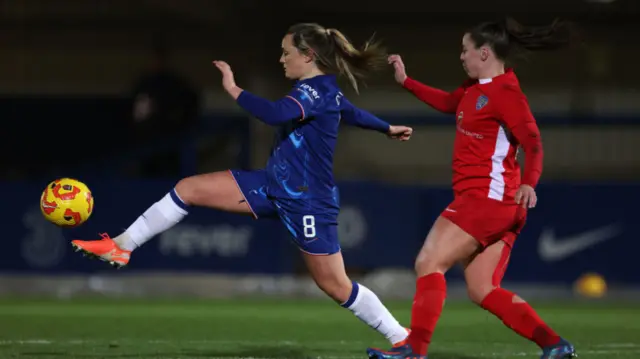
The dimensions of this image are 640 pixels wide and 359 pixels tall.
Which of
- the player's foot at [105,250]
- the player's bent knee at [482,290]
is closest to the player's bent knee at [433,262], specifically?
the player's bent knee at [482,290]

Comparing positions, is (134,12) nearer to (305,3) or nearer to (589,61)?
(305,3)

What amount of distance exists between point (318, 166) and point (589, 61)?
53.9 feet

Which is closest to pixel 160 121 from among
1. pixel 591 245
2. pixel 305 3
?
pixel 591 245

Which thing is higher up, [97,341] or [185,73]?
[185,73]

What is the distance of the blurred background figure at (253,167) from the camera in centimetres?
992

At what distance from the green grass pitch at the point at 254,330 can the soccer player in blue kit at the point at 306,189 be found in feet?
2.28

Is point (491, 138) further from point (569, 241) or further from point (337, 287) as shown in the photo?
point (569, 241)

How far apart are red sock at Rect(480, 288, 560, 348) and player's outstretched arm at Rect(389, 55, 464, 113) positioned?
1.17 meters

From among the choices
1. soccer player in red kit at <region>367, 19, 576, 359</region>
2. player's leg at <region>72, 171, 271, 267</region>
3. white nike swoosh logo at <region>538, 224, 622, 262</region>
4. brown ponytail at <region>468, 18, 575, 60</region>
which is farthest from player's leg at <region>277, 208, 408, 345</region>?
white nike swoosh logo at <region>538, 224, 622, 262</region>

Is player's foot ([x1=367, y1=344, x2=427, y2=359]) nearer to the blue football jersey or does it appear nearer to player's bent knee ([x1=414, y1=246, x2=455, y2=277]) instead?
player's bent knee ([x1=414, y1=246, x2=455, y2=277])

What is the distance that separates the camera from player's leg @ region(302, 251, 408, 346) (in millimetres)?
6820

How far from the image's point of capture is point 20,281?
15.3m

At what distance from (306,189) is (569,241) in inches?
304

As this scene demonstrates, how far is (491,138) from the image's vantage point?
647cm
